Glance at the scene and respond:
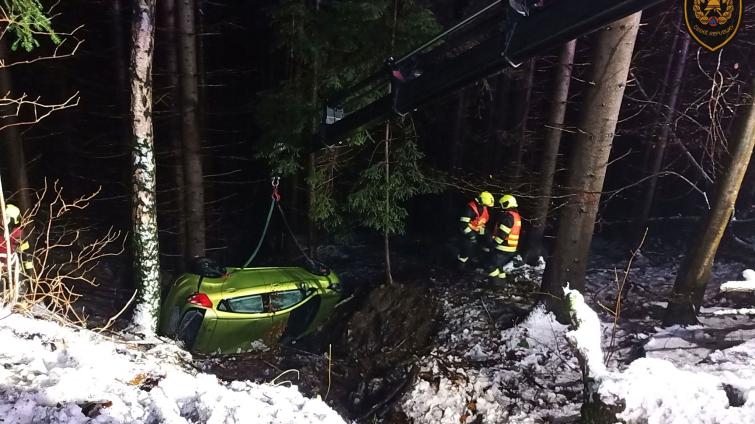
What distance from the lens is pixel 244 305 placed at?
25.5 ft

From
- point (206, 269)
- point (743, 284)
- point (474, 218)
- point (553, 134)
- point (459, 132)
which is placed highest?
point (459, 132)

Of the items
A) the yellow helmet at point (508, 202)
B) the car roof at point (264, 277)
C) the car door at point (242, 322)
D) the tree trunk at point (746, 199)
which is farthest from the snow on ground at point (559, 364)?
the tree trunk at point (746, 199)

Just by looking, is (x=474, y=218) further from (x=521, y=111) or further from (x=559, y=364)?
(x=521, y=111)

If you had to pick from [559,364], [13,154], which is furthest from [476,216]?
[13,154]

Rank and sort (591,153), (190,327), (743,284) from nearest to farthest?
(743,284), (591,153), (190,327)

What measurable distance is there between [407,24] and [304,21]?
2.01 metres

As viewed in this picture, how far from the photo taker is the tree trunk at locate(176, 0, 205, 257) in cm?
921

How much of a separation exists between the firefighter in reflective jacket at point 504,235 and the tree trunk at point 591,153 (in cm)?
117

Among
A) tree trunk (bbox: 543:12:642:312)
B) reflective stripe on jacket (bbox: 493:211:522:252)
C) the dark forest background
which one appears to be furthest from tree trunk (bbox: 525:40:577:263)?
tree trunk (bbox: 543:12:642:312)

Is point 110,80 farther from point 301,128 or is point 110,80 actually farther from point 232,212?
point 301,128

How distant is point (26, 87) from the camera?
38.0 ft

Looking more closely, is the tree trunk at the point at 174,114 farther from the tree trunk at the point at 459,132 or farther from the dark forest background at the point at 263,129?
the tree trunk at the point at 459,132

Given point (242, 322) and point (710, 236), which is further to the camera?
point (242, 322)

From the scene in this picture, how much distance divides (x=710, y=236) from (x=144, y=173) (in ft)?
29.5
